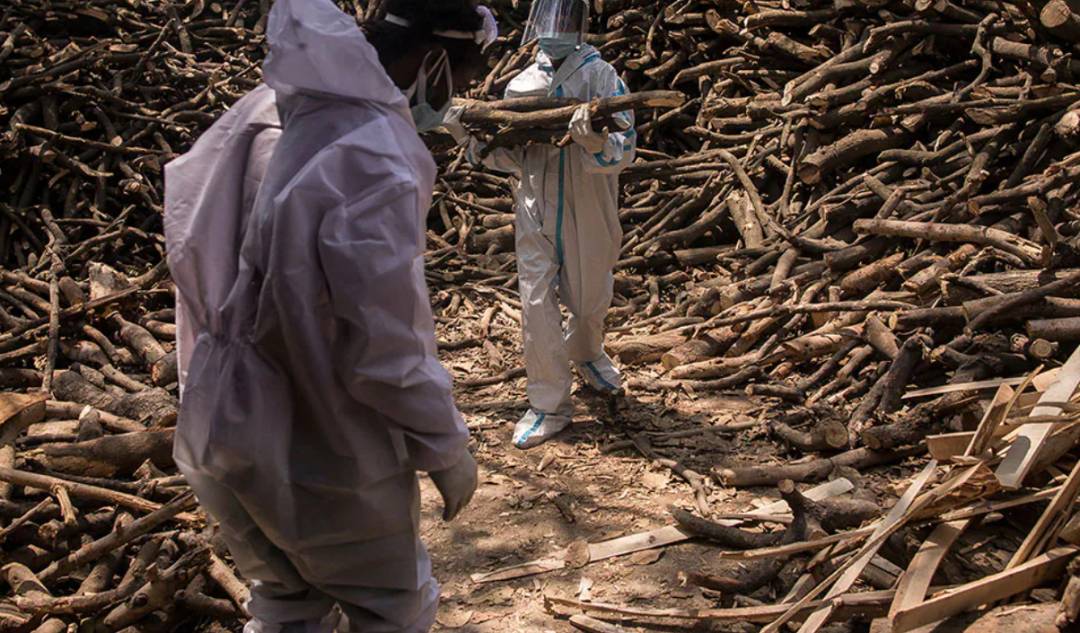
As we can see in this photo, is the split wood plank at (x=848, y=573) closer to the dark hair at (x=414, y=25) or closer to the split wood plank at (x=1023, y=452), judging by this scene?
the split wood plank at (x=1023, y=452)

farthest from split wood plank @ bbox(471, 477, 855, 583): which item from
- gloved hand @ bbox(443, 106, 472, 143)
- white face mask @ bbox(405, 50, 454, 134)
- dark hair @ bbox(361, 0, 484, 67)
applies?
dark hair @ bbox(361, 0, 484, 67)

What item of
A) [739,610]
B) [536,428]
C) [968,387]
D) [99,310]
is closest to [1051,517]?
[739,610]

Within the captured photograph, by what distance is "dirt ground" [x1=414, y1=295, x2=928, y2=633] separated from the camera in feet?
12.3

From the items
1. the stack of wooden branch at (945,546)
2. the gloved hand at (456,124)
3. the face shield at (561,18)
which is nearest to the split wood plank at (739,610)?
the stack of wooden branch at (945,546)

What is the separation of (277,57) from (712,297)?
4588mm

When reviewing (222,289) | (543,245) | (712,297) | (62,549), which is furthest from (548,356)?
(222,289)

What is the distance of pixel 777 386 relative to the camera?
530cm

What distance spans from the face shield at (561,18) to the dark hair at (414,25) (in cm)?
237

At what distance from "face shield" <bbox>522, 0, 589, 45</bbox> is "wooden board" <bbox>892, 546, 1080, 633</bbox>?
10.2 ft

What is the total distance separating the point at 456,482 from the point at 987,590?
168cm

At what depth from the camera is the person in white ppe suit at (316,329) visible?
2041 mm

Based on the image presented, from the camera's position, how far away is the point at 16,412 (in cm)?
377

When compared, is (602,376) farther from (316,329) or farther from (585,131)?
(316,329)

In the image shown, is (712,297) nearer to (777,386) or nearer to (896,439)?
(777,386)
